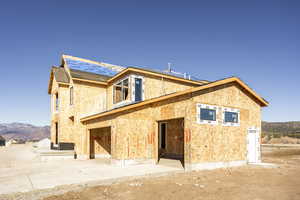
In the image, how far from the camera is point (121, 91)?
20188mm

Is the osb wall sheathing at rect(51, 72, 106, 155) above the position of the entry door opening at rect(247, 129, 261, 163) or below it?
above

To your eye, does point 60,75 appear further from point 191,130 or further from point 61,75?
point 191,130

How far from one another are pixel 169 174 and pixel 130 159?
3.18m

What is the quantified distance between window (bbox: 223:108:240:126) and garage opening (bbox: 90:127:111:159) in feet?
31.1

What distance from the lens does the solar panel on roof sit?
2200 centimetres

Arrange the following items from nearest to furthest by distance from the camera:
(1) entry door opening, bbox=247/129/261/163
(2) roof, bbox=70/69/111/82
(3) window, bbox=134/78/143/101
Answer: (1) entry door opening, bbox=247/129/261/163 < (3) window, bbox=134/78/143/101 < (2) roof, bbox=70/69/111/82

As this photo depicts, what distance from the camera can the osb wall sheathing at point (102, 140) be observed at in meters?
19.4

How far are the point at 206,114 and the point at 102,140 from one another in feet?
32.5

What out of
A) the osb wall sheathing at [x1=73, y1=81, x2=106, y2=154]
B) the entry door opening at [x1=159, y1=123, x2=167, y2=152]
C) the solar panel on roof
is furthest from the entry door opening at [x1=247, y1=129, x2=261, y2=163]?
the solar panel on roof

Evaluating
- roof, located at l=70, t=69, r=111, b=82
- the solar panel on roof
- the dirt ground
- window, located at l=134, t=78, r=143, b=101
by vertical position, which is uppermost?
the solar panel on roof

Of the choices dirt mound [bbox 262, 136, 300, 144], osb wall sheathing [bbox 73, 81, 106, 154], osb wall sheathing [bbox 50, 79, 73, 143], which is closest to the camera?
osb wall sheathing [bbox 73, 81, 106, 154]

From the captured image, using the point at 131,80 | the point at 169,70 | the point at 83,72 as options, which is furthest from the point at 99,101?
the point at 169,70

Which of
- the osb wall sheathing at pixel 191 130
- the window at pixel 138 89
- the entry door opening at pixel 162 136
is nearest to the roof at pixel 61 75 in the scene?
the window at pixel 138 89

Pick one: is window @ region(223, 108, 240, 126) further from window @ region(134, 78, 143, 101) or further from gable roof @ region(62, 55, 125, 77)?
gable roof @ region(62, 55, 125, 77)
